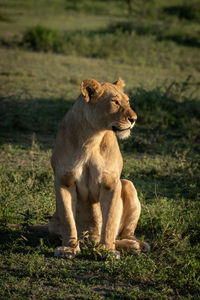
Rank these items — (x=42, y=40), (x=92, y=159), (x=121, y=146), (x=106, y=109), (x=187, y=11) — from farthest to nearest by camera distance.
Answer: (x=187, y=11) → (x=42, y=40) → (x=121, y=146) → (x=92, y=159) → (x=106, y=109)

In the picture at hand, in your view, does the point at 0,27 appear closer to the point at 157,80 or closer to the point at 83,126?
the point at 157,80

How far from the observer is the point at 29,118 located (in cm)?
824

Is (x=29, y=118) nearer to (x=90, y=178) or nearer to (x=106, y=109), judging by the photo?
(x=90, y=178)

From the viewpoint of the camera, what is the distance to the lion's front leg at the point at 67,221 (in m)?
3.88

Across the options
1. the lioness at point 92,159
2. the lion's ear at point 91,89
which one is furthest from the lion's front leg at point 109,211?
the lion's ear at point 91,89

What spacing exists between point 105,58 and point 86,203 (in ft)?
34.1

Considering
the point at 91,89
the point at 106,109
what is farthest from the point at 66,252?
the point at 91,89

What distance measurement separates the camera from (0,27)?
17.9m

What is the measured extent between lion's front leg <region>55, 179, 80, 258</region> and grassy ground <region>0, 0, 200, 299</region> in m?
0.09

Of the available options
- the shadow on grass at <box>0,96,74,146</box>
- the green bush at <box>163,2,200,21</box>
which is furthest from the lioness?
the green bush at <box>163,2,200,21</box>

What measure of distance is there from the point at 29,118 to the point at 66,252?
15.2 ft

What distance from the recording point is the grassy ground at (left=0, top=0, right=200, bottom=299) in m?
3.60

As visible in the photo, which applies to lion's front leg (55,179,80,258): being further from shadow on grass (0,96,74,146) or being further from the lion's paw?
shadow on grass (0,96,74,146)

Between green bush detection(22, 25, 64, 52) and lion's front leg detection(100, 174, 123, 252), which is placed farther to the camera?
green bush detection(22, 25, 64, 52)
